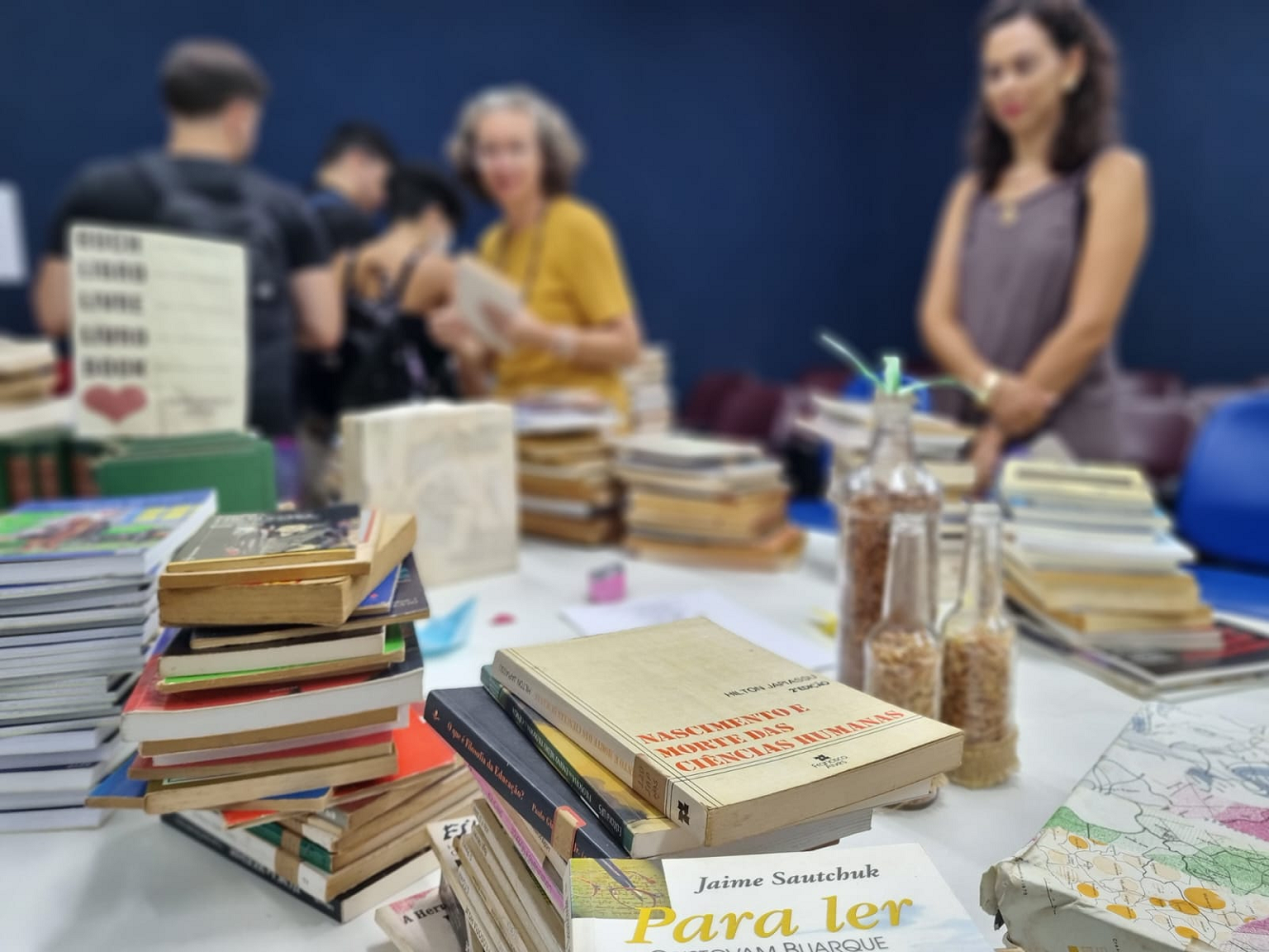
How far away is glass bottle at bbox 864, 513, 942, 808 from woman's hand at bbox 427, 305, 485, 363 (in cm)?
166

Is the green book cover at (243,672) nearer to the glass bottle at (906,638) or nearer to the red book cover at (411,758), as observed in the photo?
the red book cover at (411,758)

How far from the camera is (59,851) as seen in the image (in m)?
0.91

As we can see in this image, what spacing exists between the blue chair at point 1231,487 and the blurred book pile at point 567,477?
1186 mm

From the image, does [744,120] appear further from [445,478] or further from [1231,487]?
[445,478]

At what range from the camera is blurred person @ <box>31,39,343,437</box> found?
2.31 meters

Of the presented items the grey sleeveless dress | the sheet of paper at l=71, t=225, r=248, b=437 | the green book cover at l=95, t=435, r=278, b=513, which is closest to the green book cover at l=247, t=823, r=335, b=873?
the green book cover at l=95, t=435, r=278, b=513

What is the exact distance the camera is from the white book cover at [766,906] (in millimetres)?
562

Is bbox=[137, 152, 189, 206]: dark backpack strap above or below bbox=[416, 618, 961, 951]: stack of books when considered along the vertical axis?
above

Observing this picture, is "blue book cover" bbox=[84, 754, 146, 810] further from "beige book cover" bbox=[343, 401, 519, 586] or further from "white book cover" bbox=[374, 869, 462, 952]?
"beige book cover" bbox=[343, 401, 519, 586]

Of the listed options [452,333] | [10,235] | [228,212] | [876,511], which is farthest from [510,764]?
[10,235]

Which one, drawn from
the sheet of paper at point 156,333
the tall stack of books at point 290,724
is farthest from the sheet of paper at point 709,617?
the sheet of paper at point 156,333

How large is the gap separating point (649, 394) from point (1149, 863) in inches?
172

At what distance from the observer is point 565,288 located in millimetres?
2561

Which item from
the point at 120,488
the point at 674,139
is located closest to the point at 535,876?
the point at 120,488
